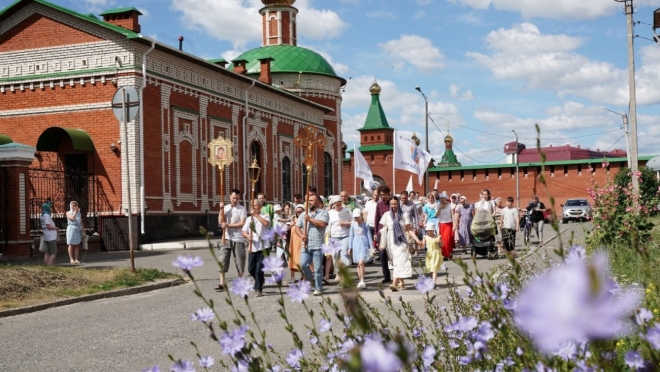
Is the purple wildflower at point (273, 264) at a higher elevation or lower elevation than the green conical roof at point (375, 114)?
lower

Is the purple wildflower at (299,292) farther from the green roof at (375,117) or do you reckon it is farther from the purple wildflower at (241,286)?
the green roof at (375,117)

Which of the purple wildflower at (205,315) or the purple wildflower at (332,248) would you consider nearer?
the purple wildflower at (205,315)

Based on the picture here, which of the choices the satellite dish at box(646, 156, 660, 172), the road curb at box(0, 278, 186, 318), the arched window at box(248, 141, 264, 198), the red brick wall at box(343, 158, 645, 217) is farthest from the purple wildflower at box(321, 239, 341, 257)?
the red brick wall at box(343, 158, 645, 217)

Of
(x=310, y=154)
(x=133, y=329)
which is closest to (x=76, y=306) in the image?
(x=133, y=329)

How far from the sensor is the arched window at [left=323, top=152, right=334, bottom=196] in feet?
155

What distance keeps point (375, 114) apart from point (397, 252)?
5640 centimetres

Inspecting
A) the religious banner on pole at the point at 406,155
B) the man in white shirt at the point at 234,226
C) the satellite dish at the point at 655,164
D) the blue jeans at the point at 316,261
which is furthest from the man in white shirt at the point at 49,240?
the satellite dish at the point at 655,164

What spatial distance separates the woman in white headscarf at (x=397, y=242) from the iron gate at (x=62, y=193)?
13.9 m

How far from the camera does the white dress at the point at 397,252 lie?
12570mm

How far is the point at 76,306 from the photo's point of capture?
1169 centimetres

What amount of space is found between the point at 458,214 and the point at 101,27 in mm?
14853

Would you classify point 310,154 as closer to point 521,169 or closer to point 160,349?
point 160,349

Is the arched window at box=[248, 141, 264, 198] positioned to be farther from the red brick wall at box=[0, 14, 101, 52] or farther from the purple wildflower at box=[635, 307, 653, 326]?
the purple wildflower at box=[635, 307, 653, 326]

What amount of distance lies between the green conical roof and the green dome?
768 inches
